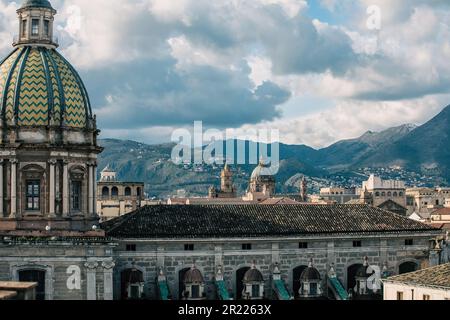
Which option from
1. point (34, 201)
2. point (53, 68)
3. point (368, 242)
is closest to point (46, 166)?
point (34, 201)

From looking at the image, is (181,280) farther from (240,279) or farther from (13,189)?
(13,189)

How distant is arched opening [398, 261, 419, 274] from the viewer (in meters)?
64.7

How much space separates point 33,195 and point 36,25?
12197 millimetres

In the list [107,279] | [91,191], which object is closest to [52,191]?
[91,191]

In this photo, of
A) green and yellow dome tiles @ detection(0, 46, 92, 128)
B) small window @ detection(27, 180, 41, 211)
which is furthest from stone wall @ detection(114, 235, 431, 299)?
green and yellow dome tiles @ detection(0, 46, 92, 128)

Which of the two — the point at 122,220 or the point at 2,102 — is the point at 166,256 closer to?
the point at 122,220

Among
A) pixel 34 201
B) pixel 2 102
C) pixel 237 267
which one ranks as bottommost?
pixel 237 267

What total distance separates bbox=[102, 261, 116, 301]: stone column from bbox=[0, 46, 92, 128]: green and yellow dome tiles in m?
9.94

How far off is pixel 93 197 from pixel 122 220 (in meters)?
3.07

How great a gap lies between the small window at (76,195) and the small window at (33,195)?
2432mm

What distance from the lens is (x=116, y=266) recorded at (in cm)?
5878

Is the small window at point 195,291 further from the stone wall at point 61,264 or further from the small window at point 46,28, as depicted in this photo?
the small window at point 46,28

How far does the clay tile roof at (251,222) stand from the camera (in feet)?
198
